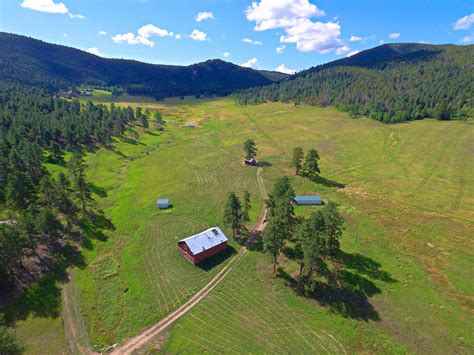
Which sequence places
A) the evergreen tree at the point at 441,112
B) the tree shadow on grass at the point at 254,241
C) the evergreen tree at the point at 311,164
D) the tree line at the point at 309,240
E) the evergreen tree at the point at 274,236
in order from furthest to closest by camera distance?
the evergreen tree at the point at 441,112, the evergreen tree at the point at 311,164, the tree shadow on grass at the point at 254,241, the evergreen tree at the point at 274,236, the tree line at the point at 309,240

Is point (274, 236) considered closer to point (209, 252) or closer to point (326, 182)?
point (209, 252)

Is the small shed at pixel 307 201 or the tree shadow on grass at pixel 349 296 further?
the small shed at pixel 307 201

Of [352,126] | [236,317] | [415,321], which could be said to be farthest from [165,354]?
[352,126]

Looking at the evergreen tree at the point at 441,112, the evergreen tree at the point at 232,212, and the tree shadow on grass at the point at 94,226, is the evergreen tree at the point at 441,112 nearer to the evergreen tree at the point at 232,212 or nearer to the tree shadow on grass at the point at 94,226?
the evergreen tree at the point at 232,212

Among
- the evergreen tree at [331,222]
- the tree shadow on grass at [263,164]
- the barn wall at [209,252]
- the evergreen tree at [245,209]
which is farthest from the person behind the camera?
the tree shadow on grass at [263,164]

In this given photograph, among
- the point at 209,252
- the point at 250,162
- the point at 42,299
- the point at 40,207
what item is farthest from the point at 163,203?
the point at 250,162

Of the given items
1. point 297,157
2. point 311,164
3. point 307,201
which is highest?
point 297,157

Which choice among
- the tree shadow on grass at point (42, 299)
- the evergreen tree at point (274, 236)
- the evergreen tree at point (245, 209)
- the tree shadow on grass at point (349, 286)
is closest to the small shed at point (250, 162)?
the evergreen tree at point (245, 209)
